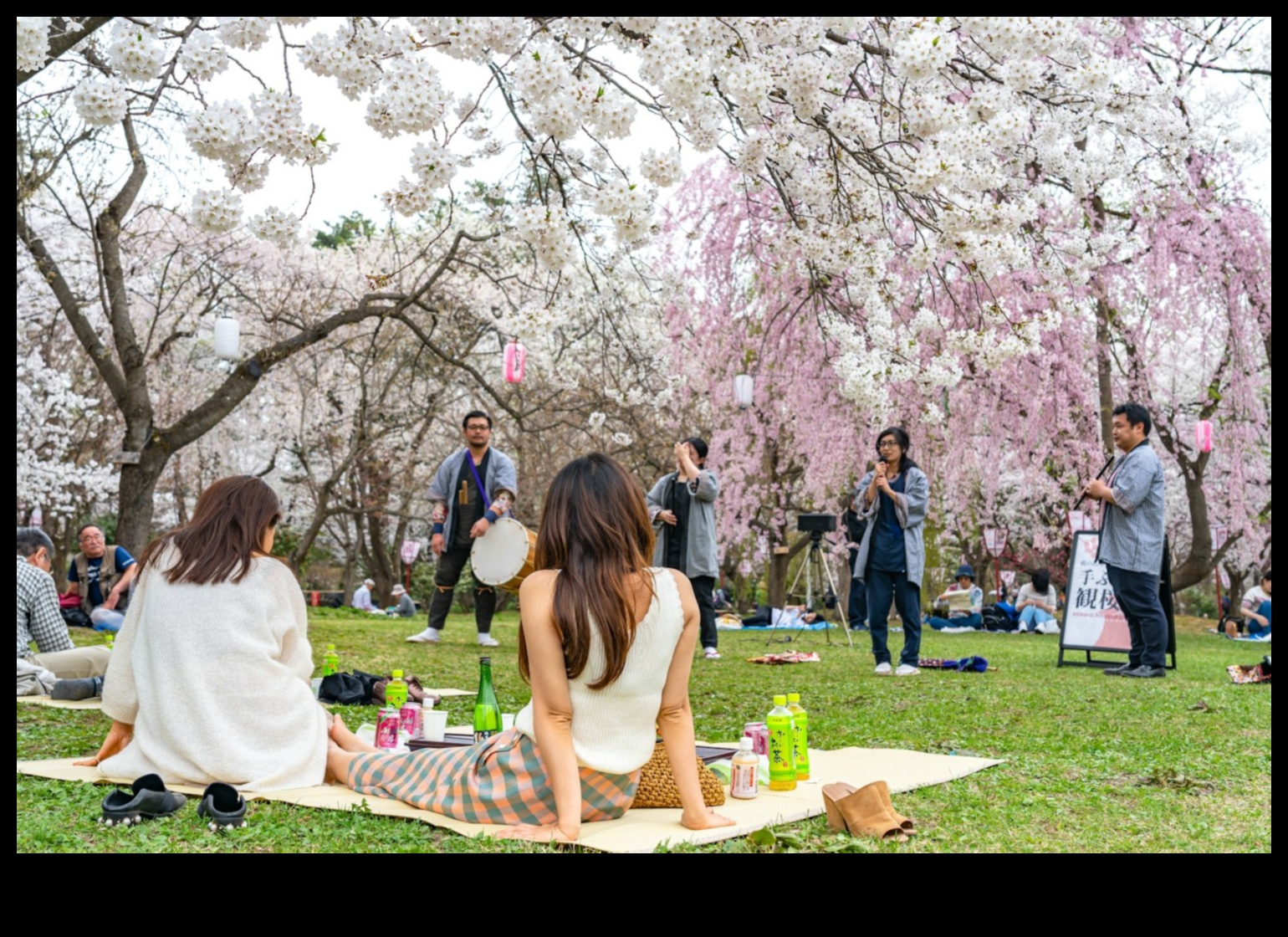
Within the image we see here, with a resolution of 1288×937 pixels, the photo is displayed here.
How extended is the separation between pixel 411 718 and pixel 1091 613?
19.5 ft

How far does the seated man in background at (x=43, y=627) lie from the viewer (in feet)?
21.2

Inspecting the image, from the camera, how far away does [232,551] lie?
148 inches

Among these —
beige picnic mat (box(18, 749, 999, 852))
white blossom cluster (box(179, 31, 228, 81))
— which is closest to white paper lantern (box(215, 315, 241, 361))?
white blossom cluster (box(179, 31, 228, 81))

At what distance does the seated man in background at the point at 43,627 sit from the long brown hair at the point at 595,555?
4.26m

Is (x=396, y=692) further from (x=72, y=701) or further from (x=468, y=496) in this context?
(x=468, y=496)

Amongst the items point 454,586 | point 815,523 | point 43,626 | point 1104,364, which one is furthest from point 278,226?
point 1104,364

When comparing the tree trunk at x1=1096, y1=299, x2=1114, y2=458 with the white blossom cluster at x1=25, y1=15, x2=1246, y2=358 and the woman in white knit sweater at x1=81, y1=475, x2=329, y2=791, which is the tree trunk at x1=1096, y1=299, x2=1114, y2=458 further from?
the woman in white knit sweater at x1=81, y1=475, x2=329, y2=791

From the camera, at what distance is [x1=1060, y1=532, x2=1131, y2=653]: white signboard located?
857 centimetres

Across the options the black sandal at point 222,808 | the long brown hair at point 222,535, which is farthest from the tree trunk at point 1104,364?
the black sandal at point 222,808

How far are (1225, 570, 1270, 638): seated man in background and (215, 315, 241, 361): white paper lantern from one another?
41.6 feet

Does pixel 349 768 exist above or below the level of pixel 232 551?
below

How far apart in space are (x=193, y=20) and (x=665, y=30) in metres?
1.86
